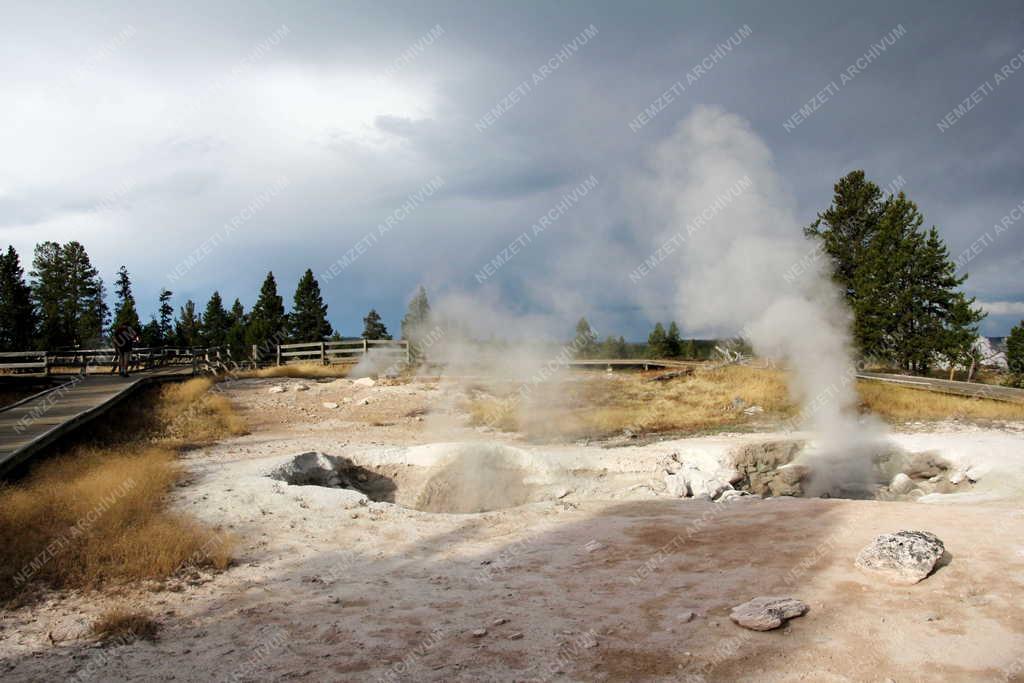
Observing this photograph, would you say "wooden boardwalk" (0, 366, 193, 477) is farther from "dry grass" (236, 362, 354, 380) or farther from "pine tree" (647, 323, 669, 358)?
"pine tree" (647, 323, 669, 358)

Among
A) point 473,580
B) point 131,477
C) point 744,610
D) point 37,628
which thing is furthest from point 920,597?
point 131,477

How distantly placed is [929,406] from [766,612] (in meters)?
17.6

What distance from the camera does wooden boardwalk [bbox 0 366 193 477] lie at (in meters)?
11.7

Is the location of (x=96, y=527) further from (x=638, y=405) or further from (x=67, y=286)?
(x=67, y=286)

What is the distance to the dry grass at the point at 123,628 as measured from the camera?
5.74 metres

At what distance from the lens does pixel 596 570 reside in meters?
7.29

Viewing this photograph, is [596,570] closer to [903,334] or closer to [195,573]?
[195,573]

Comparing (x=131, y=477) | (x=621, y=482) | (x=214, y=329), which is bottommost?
(x=621, y=482)

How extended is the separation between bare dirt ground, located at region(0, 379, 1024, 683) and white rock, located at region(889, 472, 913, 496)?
130 cm

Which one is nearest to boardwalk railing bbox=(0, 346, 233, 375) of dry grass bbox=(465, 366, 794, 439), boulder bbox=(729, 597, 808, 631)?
dry grass bbox=(465, 366, 794, 439)

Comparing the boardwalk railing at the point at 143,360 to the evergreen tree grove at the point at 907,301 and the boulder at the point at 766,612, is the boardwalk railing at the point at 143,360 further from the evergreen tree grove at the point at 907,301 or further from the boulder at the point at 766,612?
the evergreen tree grove at the point at 907,301

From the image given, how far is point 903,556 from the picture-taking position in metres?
6.19

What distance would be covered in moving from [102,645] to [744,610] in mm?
6010

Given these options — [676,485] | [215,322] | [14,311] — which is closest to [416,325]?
[676,485]
